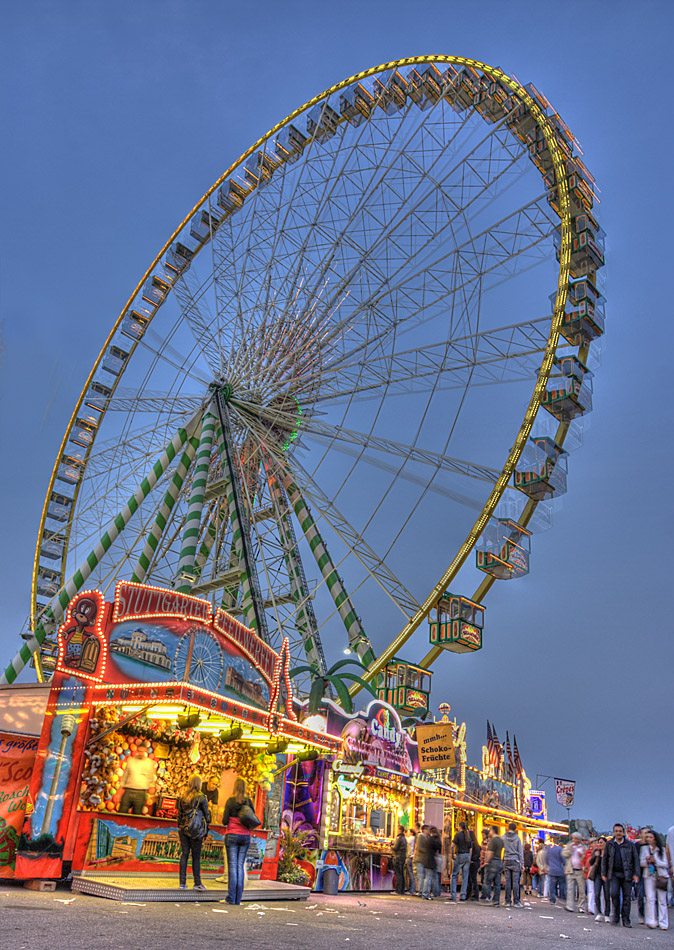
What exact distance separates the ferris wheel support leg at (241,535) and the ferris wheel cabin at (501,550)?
477cm

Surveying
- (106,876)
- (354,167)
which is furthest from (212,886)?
(354,167)

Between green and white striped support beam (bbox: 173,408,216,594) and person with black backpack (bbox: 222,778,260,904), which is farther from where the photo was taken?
green and white striped support beam (bbox: 173,408,216,594)

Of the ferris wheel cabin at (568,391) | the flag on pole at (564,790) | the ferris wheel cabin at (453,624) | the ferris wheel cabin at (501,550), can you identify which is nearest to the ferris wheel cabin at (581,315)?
the ferris wheel cabin at (568,391)

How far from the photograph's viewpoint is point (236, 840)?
350 inches

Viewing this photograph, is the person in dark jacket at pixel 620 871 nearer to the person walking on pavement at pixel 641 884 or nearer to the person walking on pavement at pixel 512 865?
the person walking on pavement at pixel 641 884

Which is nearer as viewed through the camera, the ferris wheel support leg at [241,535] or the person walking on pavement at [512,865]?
the person walking on pavement at [512,865]

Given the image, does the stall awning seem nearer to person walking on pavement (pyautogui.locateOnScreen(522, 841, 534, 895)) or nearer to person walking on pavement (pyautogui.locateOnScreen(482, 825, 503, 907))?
person walking on pavement (pyautogui.locateOnScreen(482, 825, 503, 907))

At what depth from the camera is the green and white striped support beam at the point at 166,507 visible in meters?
19.8

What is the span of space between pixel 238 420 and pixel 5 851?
12.9 metres

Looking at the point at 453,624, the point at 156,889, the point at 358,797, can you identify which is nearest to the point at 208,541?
the point at 453,624

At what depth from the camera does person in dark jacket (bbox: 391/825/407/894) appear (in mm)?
14781

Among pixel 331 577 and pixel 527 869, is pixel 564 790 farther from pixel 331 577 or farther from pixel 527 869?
pixel 331 577

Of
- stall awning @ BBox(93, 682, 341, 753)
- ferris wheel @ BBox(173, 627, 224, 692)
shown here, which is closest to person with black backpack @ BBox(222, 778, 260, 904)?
stall awning @ BBox(93, 682, 341, 753)

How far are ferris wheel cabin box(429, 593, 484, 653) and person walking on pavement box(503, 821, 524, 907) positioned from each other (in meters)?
3.94
